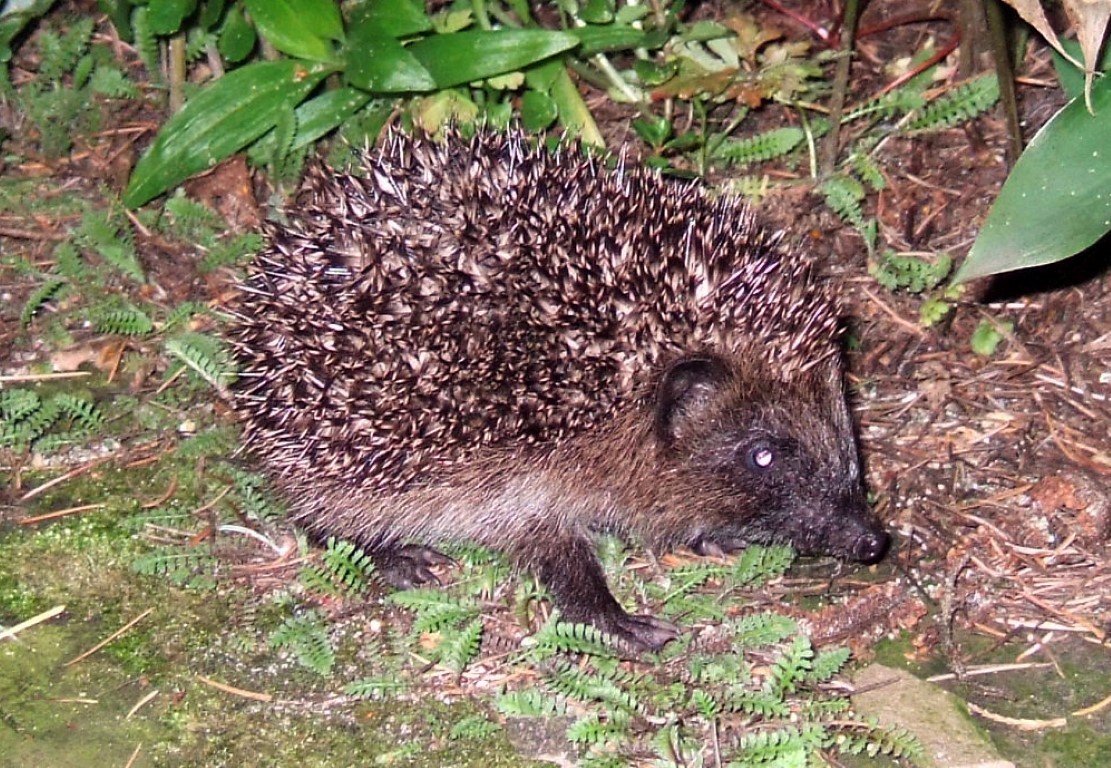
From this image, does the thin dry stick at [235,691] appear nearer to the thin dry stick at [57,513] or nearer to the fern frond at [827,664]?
the thin dry stick at [57,513]

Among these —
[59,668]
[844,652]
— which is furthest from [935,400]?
[59,668]

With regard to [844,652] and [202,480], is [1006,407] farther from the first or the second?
[202,480]

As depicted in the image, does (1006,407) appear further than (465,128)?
No

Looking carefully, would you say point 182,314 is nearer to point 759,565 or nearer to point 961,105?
point 759,565

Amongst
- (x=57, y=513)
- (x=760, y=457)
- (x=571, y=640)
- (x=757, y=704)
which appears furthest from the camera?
(x=57, y=513)

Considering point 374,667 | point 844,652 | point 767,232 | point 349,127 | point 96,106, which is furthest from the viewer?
point 96,106

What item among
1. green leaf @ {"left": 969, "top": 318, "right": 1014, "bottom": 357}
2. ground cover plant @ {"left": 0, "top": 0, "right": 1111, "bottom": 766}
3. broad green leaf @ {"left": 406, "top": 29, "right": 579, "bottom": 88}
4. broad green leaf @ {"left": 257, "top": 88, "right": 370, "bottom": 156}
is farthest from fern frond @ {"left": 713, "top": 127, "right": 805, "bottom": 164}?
broad green leaf @ {"left": 257, "top": 88, "right": 370, "bottom": 156}

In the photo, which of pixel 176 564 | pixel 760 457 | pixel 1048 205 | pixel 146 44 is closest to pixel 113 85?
pixel 146 44
